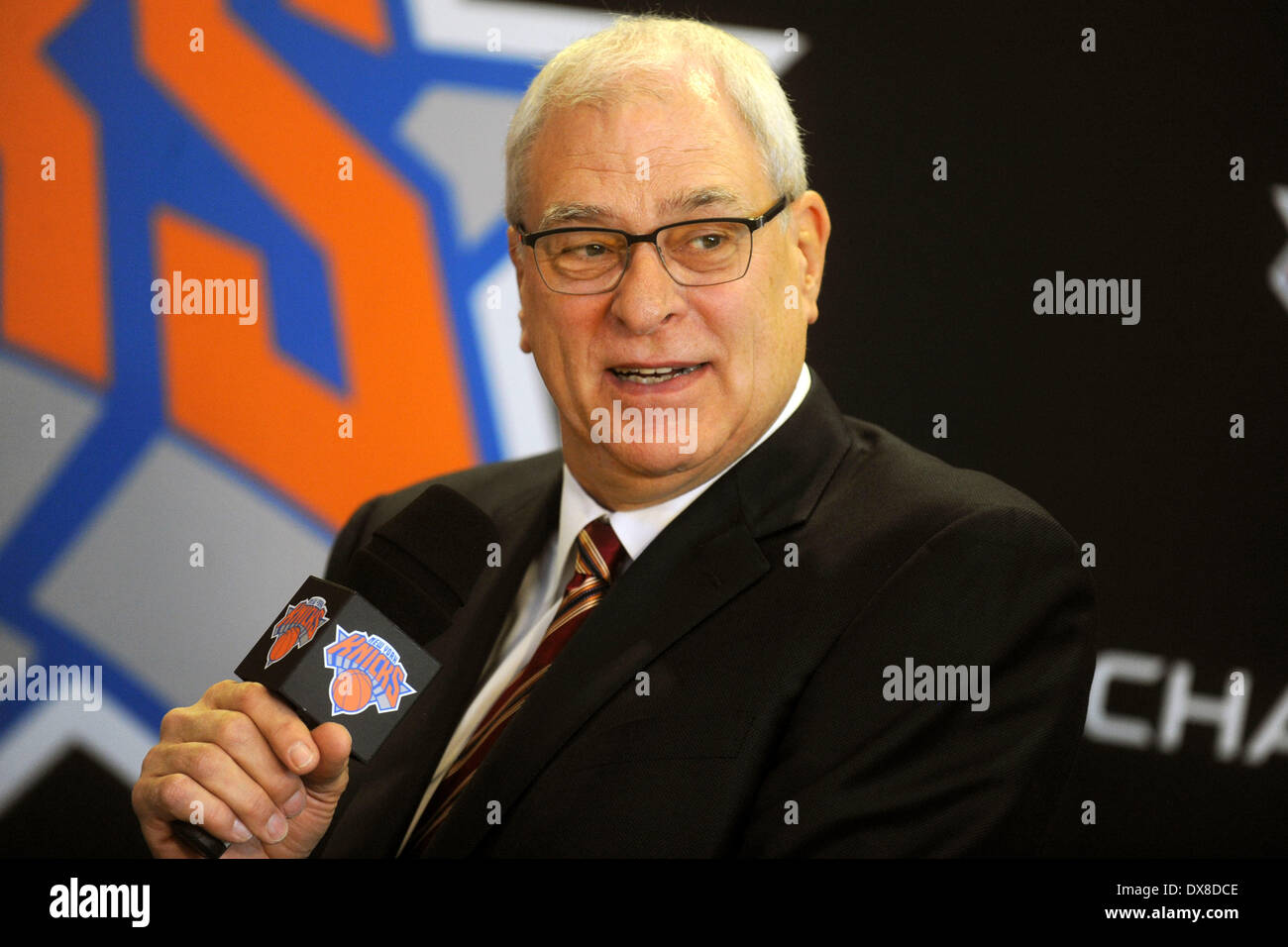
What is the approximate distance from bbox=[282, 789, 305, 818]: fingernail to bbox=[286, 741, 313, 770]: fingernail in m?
0.07

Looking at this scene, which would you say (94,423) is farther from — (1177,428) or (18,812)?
(1177,428)

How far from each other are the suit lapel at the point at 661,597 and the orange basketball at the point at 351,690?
1.21 feet

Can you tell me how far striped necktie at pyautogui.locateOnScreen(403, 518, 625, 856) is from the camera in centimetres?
184

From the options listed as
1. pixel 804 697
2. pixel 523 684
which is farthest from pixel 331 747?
pixel 804 697

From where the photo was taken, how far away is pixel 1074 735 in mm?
1750

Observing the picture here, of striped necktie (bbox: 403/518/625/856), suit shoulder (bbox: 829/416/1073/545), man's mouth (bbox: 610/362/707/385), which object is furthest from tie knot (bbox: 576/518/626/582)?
suit shoulder (bbox: 829/416/1073/545)

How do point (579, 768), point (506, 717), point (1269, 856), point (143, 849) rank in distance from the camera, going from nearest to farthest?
point (579, 768) < point (506, 717) < point (1269, 856) < point (143, 849)

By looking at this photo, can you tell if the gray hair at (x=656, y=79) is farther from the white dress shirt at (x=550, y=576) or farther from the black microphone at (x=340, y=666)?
the black microphone at (x=340, y=666)

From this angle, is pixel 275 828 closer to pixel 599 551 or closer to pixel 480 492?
pixel 599 551

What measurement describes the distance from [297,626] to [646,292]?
2.51ft

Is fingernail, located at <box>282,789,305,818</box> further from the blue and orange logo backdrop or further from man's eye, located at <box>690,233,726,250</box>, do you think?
the blue and orange logo backdrop

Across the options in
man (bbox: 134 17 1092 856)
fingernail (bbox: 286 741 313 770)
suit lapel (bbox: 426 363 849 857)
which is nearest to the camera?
fingernail (bbox: 286 741 313 770)
